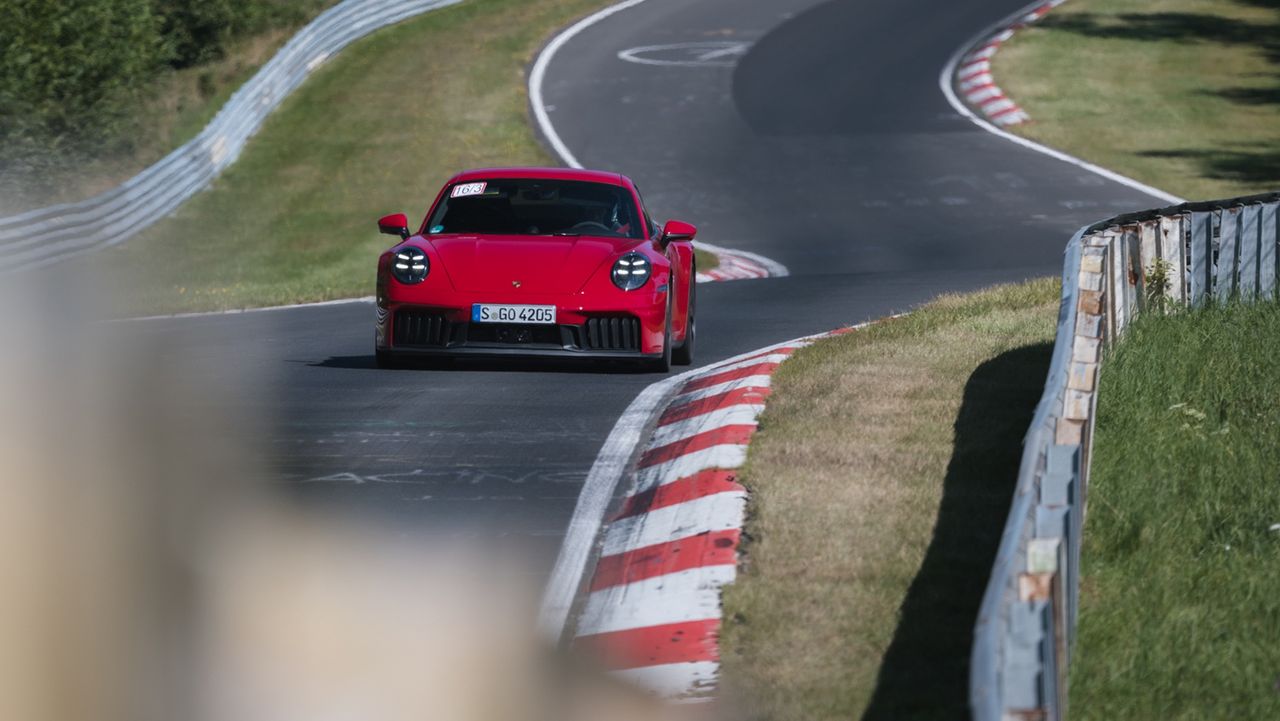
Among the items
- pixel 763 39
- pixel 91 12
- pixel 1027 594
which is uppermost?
pixel 1027 594

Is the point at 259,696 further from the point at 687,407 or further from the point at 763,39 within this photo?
the point at 763,39

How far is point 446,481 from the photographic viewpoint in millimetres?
7965

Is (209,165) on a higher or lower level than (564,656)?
lower

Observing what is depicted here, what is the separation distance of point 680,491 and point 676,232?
4.23m

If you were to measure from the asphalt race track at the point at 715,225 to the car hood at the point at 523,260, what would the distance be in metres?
0.57

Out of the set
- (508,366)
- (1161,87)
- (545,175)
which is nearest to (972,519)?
(508,366)

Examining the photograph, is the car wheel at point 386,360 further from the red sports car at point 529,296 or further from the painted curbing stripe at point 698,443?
the painted curbing stripe at point 698,443

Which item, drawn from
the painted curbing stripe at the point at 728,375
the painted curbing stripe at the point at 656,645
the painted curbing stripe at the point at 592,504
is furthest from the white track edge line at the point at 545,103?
the painted curbing stripe at the point at 656,645

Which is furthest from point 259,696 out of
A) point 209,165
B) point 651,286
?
point 209,165

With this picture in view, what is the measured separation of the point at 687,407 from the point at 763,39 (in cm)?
2954

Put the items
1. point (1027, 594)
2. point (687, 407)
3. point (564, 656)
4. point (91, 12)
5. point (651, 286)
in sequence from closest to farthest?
point (1027, 594)
point (564, 656)
point (687, 407)
point (651, 286)
point (91, 12)

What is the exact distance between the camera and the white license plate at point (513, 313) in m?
10.8

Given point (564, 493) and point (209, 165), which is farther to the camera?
point (209, 165)

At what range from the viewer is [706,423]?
898 cm
